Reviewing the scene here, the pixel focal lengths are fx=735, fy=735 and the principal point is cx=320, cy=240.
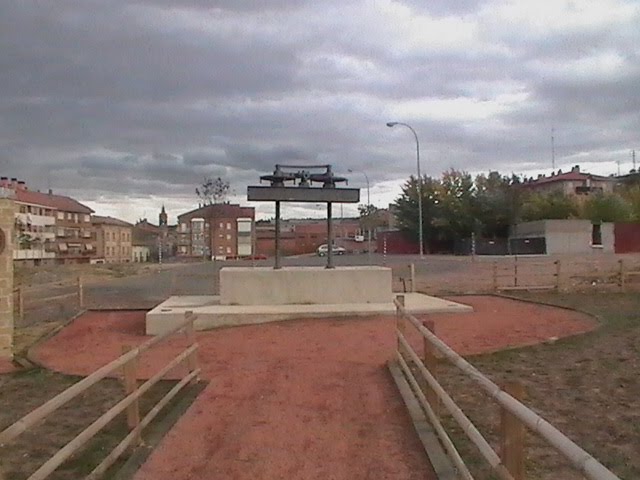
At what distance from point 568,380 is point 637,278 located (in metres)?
18.6

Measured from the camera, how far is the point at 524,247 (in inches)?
2191

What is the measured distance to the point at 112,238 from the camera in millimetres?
105812

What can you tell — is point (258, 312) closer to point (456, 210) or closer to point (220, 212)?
point (456, 210)

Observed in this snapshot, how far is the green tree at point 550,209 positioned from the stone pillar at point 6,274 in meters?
57.2

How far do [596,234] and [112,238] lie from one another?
70.8 m

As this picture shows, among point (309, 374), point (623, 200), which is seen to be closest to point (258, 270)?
point (309, 374)

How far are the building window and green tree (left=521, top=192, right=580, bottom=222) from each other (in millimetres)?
8264

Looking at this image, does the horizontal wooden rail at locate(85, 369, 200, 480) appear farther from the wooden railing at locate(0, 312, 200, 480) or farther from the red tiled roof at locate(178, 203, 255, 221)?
the red tiled roof at locate(178, 203, 255, 221)

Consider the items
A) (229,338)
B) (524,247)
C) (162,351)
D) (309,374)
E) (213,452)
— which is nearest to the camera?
(213,452)

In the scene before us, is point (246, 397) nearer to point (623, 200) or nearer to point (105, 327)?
point (105, 327)

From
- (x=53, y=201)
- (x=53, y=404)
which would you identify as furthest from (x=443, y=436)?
(x=53, y=201)

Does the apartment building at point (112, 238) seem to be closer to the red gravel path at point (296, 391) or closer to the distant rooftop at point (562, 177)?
the distant rooftop at point (562, 177)

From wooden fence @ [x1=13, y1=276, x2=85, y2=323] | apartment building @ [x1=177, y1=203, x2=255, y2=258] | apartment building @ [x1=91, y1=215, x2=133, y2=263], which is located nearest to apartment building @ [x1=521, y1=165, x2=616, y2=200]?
apartment building @ [x1=177, y1=203, x2=255, y2=258]

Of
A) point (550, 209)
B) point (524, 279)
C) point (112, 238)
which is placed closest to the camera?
→ point (524, 279)
